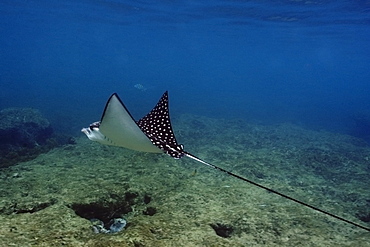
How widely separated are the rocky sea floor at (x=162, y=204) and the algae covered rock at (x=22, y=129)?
5.21 meters

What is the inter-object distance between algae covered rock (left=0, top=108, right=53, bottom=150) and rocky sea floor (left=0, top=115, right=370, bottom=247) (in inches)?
205

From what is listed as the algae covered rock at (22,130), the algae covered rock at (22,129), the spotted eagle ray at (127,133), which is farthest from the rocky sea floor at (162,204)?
the algae covered rock at (22,129)

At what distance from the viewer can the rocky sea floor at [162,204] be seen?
13.1ft

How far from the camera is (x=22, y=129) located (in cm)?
1323

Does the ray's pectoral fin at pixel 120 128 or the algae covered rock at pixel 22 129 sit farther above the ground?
the ray's pectoral fin at pixel 120 128

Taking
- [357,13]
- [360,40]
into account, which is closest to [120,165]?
[357,13]

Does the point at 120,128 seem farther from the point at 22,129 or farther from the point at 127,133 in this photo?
the point at 22,129

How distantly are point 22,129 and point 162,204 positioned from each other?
1095 cm

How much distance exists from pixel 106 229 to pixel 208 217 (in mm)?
1766

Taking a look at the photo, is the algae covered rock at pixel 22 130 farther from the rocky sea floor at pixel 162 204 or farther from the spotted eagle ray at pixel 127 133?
the spotted eagle ray at pixel 127 133

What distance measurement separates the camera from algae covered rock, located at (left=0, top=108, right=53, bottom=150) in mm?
12758

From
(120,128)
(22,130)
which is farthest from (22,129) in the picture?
(120,128)

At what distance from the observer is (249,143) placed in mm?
14898

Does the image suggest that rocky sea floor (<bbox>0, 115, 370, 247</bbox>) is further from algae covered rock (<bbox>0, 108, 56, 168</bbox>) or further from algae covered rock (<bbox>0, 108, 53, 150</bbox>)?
algae covered rock (<bbox>0, 108, 53, 150</bbox>)
